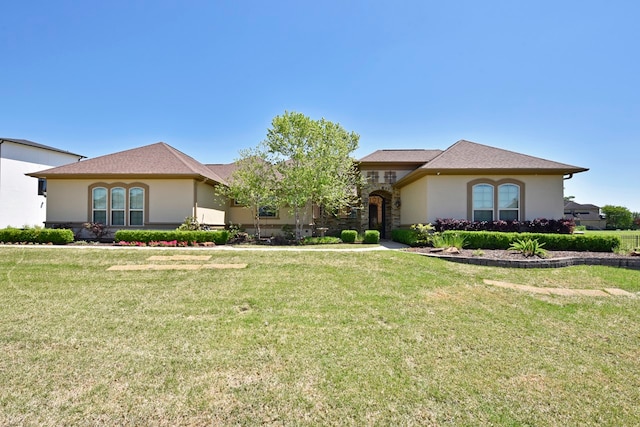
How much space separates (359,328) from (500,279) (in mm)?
4950

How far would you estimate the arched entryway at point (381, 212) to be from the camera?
68.0 ft

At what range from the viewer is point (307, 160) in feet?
53.1

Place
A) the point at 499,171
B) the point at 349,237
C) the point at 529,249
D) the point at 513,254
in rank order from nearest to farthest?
the point at 529,249 → the point at 513,254 → the point at 499,171 → the point at 349,237

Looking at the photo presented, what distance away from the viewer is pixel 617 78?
11867mm

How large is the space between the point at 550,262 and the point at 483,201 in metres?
5.78

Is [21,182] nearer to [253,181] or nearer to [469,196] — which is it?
[253,181]

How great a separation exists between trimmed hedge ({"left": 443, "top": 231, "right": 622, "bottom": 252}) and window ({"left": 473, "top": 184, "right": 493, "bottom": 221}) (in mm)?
3126

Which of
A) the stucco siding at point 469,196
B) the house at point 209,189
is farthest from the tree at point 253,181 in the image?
the stucco siding at point 469,196

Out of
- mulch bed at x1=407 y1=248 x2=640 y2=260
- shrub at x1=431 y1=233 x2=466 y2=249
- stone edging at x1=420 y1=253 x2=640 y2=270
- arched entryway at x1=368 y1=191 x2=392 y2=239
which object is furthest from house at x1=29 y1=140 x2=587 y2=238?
stone edging at x1=420 y1=253 x2=640 y2=270

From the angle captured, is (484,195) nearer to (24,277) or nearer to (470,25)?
(470,25)

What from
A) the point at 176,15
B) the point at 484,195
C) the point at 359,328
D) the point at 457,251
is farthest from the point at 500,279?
the point at 176,15

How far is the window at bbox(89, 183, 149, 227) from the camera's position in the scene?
15750 mm

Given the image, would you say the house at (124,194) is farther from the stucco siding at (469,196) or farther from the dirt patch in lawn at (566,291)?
the dirt patch in lawn at (566,291)

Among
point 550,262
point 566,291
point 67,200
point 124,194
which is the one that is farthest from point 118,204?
point 550,262
